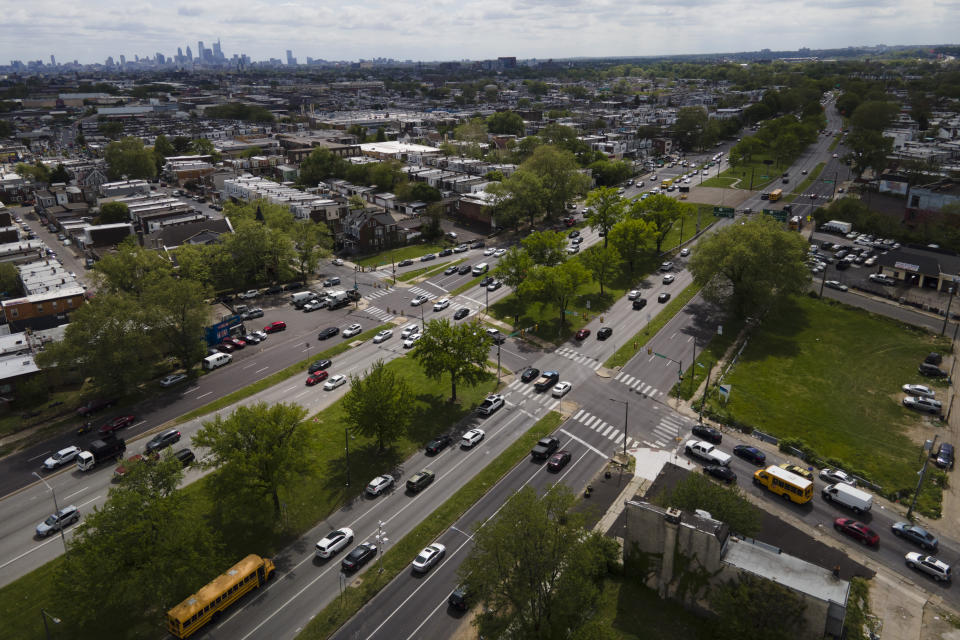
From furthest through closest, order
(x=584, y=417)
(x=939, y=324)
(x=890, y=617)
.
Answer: (x=939, y=324)
(x=584, y=417)
(x=890, y=617)

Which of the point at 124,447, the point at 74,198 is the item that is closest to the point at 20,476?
the point at 124,447

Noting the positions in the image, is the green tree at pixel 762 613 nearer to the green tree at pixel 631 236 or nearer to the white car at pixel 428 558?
the white car at pixel 428 558

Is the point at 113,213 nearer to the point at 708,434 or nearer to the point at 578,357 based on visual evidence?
the point at 578,357

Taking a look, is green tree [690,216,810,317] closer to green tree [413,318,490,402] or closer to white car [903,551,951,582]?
green tree [413,318,490,402]

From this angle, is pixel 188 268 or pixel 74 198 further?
pixel 74 198

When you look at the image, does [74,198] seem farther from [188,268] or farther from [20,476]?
[20,476]

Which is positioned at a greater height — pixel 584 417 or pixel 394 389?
pixel 394 389

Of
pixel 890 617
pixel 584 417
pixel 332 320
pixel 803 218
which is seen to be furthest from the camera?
pixel 803 218
